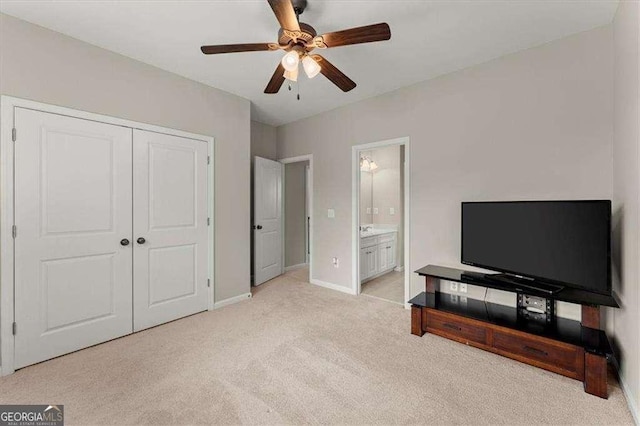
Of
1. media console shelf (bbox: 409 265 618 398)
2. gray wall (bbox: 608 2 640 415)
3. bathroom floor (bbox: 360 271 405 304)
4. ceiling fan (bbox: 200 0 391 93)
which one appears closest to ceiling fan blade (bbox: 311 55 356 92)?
ceiling fan (bbox: 200 0 391 93)

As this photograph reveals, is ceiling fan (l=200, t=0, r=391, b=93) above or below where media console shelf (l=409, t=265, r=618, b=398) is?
above

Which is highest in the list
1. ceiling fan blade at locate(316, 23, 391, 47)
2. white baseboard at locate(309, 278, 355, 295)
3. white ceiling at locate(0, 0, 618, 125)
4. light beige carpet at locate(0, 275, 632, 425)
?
white ceiling at locate(0, 0, 618, 125)

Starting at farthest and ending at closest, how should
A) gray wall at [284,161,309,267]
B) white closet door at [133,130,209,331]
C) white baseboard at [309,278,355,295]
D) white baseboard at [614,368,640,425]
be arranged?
gray wall at [284,161,309,267]
white baseboard at [309,278,355,295]
white closet door at [133,130,209,331]
white baseboard at [614,368,640,425]

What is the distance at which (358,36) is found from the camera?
1796 millimetres

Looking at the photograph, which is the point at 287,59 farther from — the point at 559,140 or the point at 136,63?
the point at 559,140

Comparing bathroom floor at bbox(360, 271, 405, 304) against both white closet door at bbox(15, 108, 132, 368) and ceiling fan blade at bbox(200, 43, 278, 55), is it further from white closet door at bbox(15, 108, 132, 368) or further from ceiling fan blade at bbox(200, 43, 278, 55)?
ceiling fan blade at bbox(200, 43, 278, 55)

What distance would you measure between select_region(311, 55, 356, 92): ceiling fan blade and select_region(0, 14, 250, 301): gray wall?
1.74 m

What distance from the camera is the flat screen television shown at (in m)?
1.86

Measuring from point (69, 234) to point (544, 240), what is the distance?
12.9 feet

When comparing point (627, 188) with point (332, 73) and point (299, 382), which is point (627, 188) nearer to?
point (332, 73)

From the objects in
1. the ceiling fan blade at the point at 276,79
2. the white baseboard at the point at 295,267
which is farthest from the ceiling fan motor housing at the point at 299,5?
the white baseboard at the point at 295,267

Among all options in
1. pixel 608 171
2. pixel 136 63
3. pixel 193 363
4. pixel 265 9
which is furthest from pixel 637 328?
pixel 136 63

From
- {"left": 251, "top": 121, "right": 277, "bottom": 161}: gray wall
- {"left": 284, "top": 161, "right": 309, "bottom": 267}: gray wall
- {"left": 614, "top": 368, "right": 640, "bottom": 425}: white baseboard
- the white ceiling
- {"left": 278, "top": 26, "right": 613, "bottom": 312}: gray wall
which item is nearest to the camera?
{"left": 614, "top": 368, "right": 640, "bottom": 425}: white baseboard

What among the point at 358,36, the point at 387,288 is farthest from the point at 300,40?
the point at 387,288
